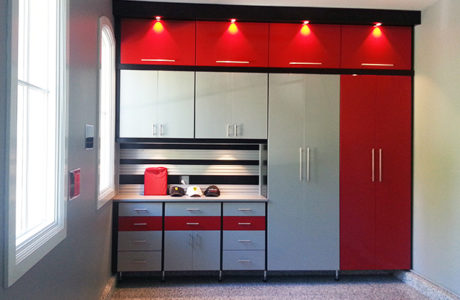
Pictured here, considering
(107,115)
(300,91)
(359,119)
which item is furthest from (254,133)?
(107,115)

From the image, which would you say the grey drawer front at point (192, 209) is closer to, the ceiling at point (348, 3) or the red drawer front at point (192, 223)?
the red drawer front at point (192, 223)

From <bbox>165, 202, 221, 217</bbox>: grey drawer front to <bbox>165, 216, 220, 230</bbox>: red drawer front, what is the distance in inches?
1.6

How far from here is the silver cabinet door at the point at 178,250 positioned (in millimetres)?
3301

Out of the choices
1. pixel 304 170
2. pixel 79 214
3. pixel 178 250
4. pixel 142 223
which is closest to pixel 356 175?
pixel 304 170

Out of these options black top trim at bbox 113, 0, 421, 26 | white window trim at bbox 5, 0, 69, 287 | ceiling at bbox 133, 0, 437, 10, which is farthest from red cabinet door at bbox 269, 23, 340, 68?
white window trim at bbox 5, 0, 69, 287

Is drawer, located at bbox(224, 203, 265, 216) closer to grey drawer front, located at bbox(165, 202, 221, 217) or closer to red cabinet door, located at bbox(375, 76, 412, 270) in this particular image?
grey drawer front, located at bbox(165, 202, 221, 217)

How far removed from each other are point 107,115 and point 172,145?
82 centimetres

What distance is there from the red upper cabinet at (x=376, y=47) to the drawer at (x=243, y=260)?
213cm

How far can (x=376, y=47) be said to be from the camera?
3.47 meters

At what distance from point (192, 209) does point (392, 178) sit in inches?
81.4

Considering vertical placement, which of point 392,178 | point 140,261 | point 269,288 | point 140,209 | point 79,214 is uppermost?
point 392,178

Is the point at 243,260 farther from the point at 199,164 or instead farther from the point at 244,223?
the point at 199,164

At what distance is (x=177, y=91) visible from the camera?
3.35 m

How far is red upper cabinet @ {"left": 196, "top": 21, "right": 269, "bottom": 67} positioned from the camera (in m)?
3.37
